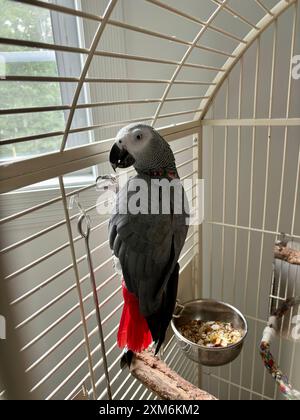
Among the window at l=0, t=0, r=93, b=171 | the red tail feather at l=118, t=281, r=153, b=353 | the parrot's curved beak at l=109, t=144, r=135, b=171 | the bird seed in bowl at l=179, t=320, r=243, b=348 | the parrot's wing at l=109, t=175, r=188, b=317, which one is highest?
the window at l=0, t=0, r=93, b=171

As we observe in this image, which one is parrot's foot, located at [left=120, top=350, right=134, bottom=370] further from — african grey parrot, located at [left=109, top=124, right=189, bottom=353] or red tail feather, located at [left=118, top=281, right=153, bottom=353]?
african grey parrot, located at [left=109, top=124, right=189, bottom=353]

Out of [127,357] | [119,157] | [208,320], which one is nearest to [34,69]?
[119,157]

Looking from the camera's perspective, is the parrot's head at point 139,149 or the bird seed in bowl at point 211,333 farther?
the bird seed in bowl at point 211,333

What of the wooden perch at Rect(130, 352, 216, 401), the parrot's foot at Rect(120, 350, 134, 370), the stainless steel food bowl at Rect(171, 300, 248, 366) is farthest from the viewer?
the stainless steel food bowl at Rect(171, 300, 248, 366)

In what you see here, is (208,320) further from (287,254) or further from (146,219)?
(146,219)

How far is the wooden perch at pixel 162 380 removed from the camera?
2.04ft

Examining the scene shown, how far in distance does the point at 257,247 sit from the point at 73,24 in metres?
1.07

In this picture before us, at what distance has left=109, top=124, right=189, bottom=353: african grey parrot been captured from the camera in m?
0.52

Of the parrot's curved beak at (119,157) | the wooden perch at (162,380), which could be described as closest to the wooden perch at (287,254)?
the wooden perch at (162,380)

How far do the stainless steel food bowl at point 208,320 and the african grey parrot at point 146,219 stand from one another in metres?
0.36

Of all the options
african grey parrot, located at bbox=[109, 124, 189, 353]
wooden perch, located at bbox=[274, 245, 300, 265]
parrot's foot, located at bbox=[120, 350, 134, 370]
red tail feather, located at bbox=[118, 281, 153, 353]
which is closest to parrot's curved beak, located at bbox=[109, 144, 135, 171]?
african grey parrot, located at bbox=[109, 124, 189, 353]

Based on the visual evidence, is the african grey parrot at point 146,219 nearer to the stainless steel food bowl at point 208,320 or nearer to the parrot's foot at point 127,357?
the parrot's foot at point 127,357

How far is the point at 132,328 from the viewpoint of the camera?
2.09ft
